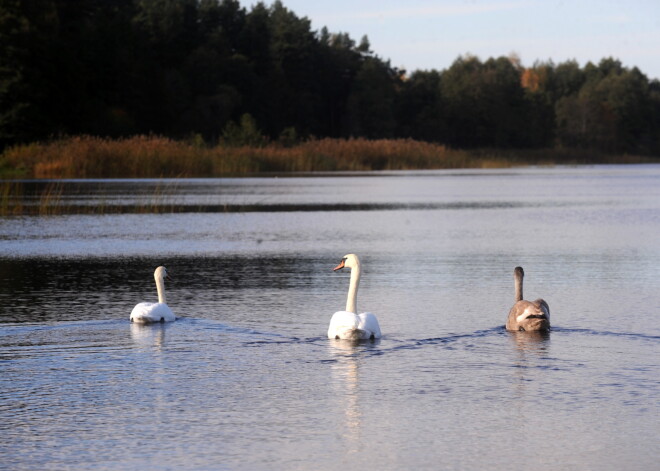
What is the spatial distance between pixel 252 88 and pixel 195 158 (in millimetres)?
53680

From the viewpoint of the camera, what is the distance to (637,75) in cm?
15088

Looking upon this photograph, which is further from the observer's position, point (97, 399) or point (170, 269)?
point (170, 269)

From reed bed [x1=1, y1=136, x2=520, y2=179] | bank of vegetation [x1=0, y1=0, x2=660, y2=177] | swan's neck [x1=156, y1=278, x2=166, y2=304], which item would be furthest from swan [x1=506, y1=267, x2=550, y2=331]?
bank of vegetation [x1=0, y1=0, x2=660, y2=177]

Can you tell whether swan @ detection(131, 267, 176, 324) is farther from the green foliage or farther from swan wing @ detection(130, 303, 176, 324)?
the green foliage

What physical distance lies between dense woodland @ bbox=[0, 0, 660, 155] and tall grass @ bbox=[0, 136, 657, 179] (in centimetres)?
356

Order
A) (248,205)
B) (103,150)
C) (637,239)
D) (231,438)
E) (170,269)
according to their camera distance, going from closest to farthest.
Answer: (231,438)
(170,269)
(637,239)
(248,205)
(103,150)

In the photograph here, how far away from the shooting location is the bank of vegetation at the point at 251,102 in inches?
2217

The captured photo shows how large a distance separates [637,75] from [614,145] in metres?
27.4

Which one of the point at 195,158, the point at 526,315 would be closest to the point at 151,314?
the point at 526,315

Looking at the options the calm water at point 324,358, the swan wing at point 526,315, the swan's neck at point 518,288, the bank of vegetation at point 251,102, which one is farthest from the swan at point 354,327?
the bank of vegetation at point 251,102

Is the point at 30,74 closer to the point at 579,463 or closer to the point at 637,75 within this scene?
the point at 579,463

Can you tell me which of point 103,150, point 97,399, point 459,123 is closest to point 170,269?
point 97,399

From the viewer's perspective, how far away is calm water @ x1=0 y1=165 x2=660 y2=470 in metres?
6.73

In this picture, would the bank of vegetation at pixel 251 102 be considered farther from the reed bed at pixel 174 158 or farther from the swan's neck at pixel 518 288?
the swan's neck at pixel 518 288
